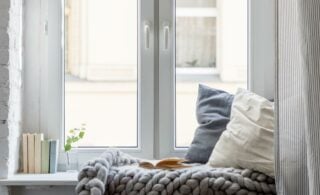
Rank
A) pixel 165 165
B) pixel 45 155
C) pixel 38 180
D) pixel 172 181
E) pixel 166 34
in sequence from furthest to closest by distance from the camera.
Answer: pixel 166 34, pixel 45 155, pixel 38 180, pixel 165 165, pixel 172 181

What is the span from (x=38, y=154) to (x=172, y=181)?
2.73 ft

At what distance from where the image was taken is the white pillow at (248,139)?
1.88 m

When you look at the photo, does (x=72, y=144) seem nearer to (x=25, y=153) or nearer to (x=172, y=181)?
(x=25, y=153)

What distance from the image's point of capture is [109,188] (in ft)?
6.28

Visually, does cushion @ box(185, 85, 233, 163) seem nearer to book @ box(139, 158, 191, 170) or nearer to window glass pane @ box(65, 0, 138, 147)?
book @ box(139, 158, 191, 170)

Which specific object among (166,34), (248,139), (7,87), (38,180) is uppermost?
(166,34)

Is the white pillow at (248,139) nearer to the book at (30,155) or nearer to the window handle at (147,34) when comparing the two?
the window handle at (147,34)

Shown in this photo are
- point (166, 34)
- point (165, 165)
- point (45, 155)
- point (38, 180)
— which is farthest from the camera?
point (166, 34)

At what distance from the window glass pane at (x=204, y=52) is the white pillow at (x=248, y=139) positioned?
431 mm

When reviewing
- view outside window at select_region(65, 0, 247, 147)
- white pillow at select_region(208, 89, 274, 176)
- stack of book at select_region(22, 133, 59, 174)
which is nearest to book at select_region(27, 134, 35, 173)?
stack of book at select_region(22, 133, 59, 174)

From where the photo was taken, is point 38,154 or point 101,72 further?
point 101,72

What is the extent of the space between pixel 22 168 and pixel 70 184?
1.05 ft

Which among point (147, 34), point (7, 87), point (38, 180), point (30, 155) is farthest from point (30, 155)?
point (147, 34)

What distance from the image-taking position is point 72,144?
8.29 feet
